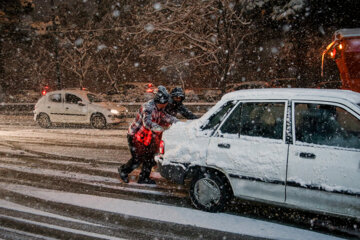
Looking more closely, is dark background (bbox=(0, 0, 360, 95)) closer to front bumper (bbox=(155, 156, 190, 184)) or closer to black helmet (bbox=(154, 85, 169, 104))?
black helmet (bbox=(154, 85, 169, 104))

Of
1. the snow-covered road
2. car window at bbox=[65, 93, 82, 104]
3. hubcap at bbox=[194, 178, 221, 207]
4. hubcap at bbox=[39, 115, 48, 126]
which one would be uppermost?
car window at bbox=[65, 93, 82, 104]

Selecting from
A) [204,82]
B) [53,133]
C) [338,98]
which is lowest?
[53,133]

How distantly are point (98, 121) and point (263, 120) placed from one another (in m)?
10.1

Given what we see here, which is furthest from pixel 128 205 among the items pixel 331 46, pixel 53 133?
pixel 53 133

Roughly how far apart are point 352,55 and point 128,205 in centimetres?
653

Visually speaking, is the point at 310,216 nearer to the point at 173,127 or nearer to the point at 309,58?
the point at 173,127

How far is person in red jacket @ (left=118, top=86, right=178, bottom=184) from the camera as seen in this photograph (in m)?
5.28

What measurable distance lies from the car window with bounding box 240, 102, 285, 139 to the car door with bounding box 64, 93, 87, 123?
10.1 meters

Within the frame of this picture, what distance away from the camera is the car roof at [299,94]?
383 cm

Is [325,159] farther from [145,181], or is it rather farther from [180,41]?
[180,41]

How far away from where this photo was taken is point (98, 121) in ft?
43.7

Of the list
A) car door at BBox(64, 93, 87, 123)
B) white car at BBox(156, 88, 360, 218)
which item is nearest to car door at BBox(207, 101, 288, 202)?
white car at BBox(156, 88, 360, 218)

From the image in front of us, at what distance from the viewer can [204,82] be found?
99.9ft

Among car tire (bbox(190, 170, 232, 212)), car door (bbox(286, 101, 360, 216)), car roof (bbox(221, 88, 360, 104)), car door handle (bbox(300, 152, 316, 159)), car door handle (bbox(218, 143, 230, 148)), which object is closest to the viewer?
car door (bbox(286, 101, 360, 216))
